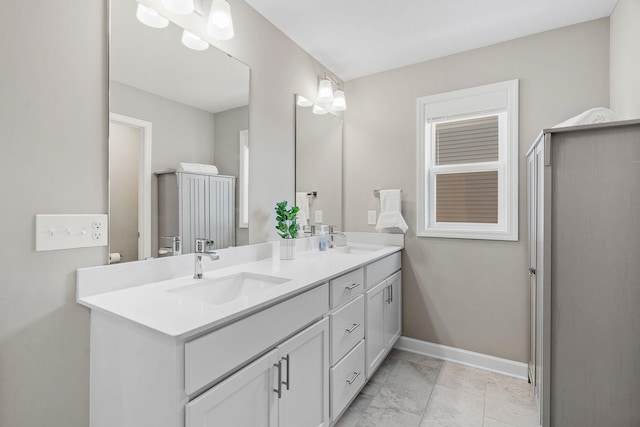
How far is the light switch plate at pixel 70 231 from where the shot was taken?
3.43ft

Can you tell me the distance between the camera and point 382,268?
2209mm

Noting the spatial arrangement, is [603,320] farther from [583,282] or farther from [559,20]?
[559,20]

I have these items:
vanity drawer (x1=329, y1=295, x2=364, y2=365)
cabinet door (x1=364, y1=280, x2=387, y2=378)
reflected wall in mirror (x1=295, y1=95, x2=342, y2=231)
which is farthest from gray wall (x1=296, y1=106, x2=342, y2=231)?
vanity drawer (x1=329, y1=295, x2=364, y2=365)

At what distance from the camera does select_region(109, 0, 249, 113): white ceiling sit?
4.13ft

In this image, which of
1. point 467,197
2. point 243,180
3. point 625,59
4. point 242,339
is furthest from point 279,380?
point 625,59

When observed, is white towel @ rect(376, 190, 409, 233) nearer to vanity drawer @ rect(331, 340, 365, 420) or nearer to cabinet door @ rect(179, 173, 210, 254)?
vanity drawer @ rect(331, 340, 365, 420)

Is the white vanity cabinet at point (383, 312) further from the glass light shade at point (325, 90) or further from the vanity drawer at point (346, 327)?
the glass light shade at point (325, 90)

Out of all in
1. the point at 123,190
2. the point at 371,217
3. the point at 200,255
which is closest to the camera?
the point at 123,190

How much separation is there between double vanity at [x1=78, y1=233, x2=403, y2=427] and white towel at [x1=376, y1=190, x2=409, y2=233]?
73 centimetres

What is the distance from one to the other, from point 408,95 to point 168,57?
191 cm

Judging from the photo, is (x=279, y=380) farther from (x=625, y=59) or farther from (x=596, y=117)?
(x=625, y=59)

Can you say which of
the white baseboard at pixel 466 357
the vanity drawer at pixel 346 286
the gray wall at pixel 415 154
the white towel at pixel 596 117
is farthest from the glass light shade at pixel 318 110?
the white baseboard at pixel 466 357

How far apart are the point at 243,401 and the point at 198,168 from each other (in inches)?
43.0

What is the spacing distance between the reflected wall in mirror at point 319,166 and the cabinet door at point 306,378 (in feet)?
3.62
